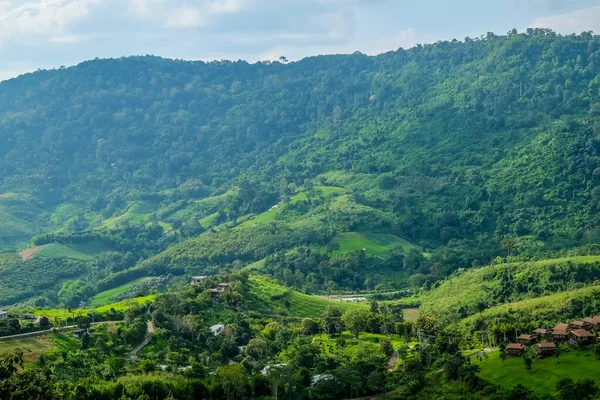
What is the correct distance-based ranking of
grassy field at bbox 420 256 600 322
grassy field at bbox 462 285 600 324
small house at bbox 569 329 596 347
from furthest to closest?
grassy field at bbox 420 256 600 322, grassy field at bbox 462 285 600 324, small house at bbox 569 329 596 347

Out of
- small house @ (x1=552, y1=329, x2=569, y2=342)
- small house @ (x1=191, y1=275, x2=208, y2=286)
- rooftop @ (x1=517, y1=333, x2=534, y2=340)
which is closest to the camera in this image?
small house @ (x1=552, y1=329, x2=569, y2=342)

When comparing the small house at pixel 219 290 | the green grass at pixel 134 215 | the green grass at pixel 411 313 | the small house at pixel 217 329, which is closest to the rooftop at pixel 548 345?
the small house at pixel 217 329

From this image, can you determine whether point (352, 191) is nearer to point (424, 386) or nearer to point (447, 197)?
point (447, 197)

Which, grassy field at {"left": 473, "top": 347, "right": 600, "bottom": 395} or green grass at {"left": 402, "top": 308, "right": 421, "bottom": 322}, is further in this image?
green grass at {"left": 402, "top": 308, "right": 421, "bottom": 322}

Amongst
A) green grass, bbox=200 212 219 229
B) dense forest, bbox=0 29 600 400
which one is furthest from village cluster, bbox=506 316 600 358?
green grass, bbox=200 212 219 229

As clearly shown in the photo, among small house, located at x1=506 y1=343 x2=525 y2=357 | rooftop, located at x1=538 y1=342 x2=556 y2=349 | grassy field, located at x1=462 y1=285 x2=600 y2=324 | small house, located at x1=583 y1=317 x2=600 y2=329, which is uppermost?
small house, located at x1=583 y1=317 x2=600 y2=329

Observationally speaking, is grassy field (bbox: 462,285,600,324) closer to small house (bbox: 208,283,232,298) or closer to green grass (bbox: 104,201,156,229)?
small house (bbox: 208,283,232,298)

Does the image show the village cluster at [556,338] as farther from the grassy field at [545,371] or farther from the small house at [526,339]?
the grassy field at [545,371]
